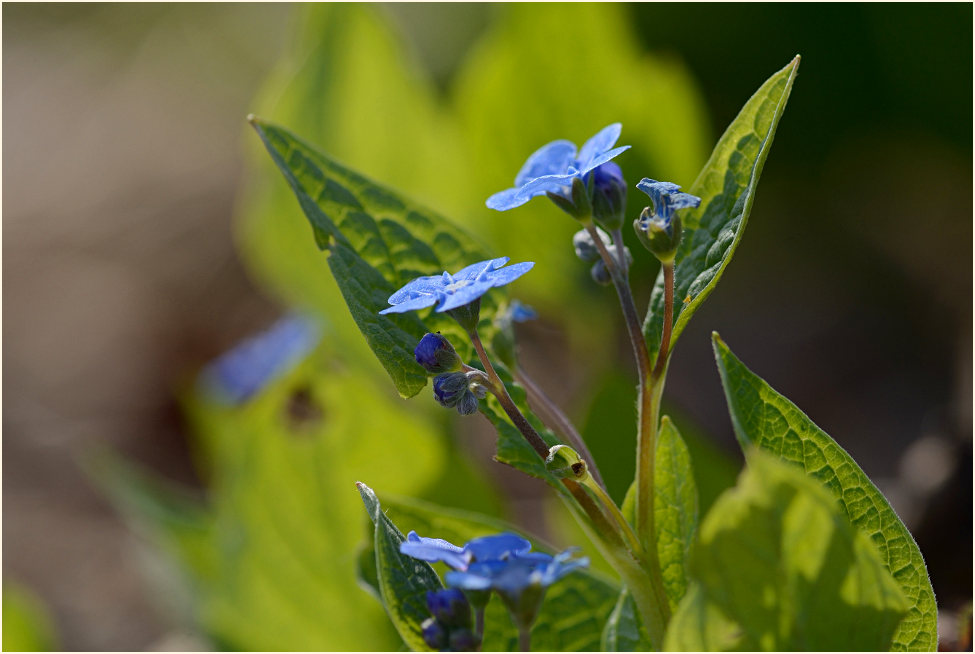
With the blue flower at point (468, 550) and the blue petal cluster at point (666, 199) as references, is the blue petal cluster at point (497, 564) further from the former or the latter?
the blue petal cluster at point (666, 199)

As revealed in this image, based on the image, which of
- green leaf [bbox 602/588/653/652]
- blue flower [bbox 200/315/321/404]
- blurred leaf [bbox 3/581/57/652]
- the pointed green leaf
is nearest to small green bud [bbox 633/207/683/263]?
the pointed green leaf

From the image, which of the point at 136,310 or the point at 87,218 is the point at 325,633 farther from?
the point at 87,218

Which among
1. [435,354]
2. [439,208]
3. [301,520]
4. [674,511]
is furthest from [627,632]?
[439,208]

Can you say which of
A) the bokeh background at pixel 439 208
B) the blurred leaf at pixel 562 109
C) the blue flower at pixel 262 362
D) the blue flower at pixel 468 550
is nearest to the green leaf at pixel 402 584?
the blue flower at pixel 468 550

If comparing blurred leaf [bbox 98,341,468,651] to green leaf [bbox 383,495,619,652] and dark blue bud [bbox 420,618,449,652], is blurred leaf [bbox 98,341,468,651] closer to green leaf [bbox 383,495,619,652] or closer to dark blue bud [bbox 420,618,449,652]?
green leaf [bbox 383,495,619,652]

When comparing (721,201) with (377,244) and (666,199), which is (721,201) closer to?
(666,199)
